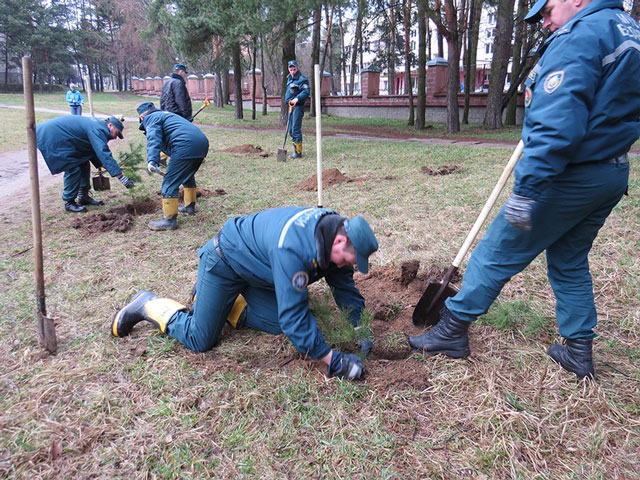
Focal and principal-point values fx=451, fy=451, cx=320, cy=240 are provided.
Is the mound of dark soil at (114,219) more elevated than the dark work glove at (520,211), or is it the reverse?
the dark work glove at (520,211)

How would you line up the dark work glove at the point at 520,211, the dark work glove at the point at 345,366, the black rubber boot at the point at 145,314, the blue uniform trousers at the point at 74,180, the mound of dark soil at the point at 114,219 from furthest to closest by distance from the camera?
the blue uniform trousers at the point at 74,180
the mound of dark soil at the point at 114,219
the black rubber boot at the point at 145,314
the dark work glove at the point at 345,366
the dark work glove at the point at 520,211

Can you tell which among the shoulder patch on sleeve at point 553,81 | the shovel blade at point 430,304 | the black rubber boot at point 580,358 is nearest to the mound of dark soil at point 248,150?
the shovel blade at point 430,304

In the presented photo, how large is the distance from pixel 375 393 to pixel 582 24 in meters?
2.00

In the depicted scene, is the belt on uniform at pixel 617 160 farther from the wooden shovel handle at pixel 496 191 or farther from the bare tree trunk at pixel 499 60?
the bare tree trunk at pixel 499 60

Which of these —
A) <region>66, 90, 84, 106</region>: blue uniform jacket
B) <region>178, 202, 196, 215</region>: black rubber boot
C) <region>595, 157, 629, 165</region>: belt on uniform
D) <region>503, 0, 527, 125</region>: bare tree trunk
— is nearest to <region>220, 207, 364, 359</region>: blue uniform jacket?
<region>595, 157, 629, 165</region>: belt on uniform

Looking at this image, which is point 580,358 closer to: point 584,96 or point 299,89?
point 584,96

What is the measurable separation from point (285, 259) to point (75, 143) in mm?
4700

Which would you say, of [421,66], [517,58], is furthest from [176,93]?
[517,58]

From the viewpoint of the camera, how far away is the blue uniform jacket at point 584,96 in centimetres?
189

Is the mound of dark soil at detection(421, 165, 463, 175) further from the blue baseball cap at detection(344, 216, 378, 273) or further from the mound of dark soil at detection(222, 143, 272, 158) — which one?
the blue baseball cap at detection(344, 216, 378, 273)

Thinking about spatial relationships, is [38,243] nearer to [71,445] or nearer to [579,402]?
[71,445]

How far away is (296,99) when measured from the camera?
977 cm

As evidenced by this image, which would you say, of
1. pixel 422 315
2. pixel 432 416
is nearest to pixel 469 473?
pixel 432 416

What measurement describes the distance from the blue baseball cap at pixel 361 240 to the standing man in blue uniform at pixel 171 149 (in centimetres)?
346
